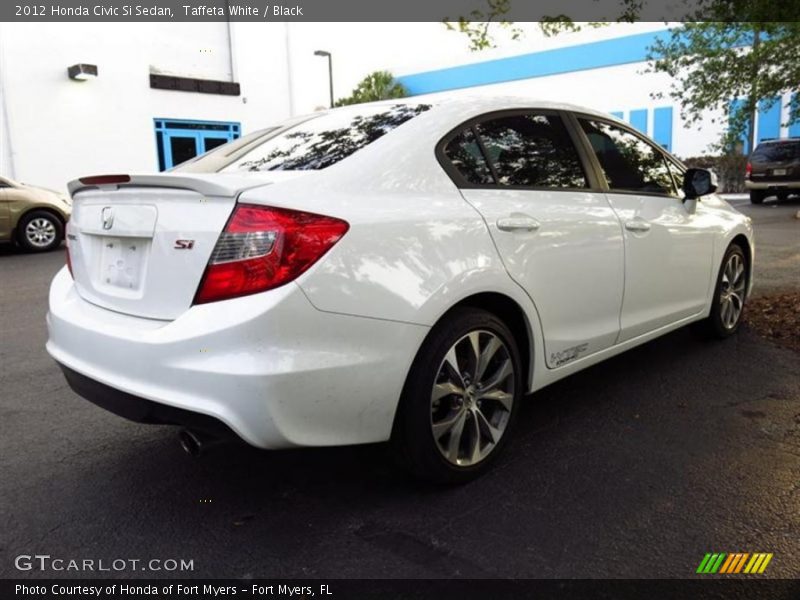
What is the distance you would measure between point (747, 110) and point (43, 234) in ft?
51.1

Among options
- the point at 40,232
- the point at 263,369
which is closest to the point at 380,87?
the point at 40,232

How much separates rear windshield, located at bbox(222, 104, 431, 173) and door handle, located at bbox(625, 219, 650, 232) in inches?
52.0

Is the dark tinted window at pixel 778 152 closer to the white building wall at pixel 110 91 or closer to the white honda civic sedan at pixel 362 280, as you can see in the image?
the white building wall at pixel 110 91

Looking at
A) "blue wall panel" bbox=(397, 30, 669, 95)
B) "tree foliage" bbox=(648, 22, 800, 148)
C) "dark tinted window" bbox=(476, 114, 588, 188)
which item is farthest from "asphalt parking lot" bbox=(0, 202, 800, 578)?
"blue wall panel" bbox=(397, 30, 669, 95)

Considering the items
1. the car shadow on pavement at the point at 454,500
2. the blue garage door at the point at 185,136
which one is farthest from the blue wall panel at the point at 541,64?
the car shadow on pavement at the point at 454,500

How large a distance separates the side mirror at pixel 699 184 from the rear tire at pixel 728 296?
720 mm

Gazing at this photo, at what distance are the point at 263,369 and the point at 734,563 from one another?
173 cm

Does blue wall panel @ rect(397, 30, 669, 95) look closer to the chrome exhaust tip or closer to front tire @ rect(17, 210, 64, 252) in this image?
front tire @ rect(17, 210, 64, 252)

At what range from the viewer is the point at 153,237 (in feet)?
8.12

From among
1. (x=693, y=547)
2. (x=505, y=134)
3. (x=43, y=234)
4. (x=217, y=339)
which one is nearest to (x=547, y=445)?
(x=693, y=547)

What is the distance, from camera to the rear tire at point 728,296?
4.72m

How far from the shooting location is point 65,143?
1648 cm

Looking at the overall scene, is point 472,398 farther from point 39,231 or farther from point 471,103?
point 39,231

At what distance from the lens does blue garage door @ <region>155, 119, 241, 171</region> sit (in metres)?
18.2
